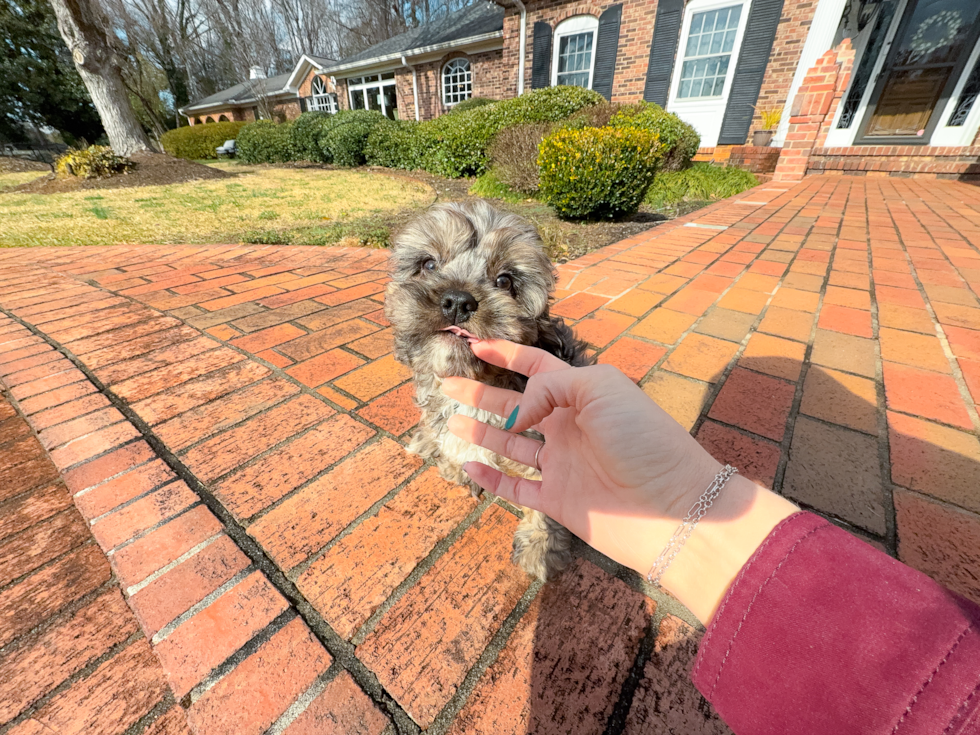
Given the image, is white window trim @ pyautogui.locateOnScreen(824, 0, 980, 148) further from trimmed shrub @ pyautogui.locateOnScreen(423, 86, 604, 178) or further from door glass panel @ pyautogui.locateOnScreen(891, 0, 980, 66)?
trimmed shrub @ pyautogui.locateOnScreen(423, 86, 604, 178)

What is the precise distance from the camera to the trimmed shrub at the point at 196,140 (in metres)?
25.6

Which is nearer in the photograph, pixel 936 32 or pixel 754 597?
pixel 754 597

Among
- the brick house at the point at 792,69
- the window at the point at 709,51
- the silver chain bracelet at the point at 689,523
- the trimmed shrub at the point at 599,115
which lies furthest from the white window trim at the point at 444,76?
the silver chain bracelet at the point at 689,523

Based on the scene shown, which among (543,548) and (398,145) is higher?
(398,145)

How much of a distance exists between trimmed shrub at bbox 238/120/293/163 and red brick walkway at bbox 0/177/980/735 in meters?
19.9

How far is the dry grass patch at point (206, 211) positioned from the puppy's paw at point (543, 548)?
594 cm

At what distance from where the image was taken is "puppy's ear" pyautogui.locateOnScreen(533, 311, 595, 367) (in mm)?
2033

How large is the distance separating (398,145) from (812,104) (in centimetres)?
1291

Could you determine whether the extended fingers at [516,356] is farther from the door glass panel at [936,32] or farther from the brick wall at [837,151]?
the door glass panel at [936,32]

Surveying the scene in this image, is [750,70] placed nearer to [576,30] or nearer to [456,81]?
[576,30]

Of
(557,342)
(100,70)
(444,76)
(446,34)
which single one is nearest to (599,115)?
(557,342)

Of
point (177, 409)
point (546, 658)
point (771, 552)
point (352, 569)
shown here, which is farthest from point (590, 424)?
point (177, 409)

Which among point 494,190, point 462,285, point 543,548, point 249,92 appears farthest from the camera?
point 249,92

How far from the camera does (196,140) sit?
84.4 ft
